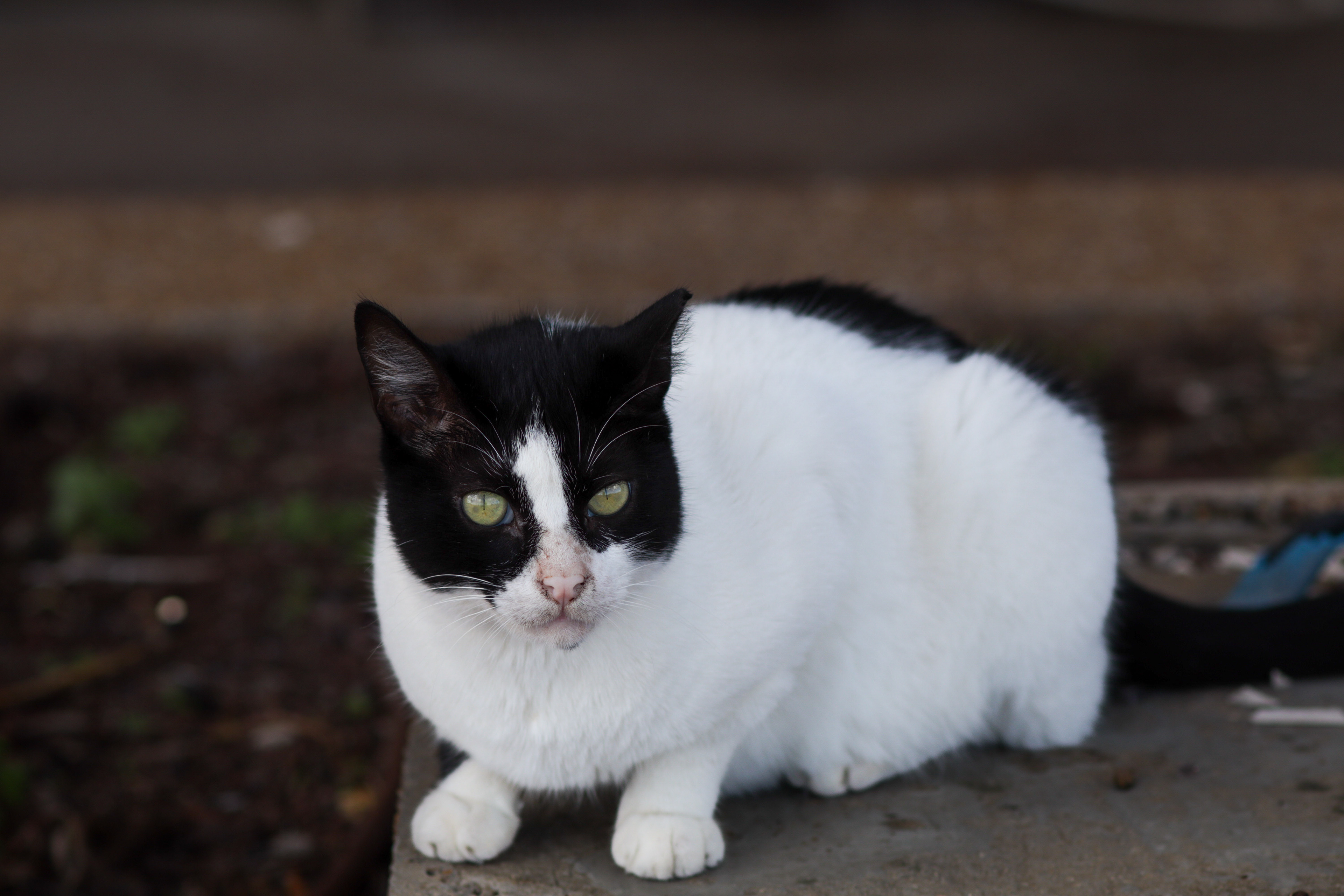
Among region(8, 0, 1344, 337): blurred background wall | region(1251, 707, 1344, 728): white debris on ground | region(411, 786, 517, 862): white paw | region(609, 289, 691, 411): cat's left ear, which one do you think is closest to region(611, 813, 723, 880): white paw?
region(411, 786, 517, 862): white paw

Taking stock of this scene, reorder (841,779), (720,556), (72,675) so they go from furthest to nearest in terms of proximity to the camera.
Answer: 1. (72,675)
2. (841,779)
3. (720,556)

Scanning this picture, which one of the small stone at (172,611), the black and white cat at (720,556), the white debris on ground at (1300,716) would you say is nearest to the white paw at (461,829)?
the black and white cat at (720,556)

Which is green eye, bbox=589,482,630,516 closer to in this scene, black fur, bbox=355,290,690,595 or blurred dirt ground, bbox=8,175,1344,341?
black fur, bbox=355,290,690,595

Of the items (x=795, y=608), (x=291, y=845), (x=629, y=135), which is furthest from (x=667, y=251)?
(x=795, y=608)

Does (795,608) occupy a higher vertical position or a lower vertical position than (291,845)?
higher

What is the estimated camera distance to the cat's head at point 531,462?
1.67m

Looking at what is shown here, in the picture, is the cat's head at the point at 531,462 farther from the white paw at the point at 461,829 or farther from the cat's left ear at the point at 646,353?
the white paw at the point at 461,829

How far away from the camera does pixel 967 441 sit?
7.15 feet

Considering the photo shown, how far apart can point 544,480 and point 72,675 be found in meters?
2.47

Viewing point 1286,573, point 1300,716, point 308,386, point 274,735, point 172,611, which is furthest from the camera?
point 308,386

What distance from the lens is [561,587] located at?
163cm

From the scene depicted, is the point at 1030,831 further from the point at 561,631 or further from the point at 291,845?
the point at 291,845

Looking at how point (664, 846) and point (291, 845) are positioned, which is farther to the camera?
point (291, 845)

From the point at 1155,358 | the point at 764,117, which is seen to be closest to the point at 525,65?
the point at 764,117
